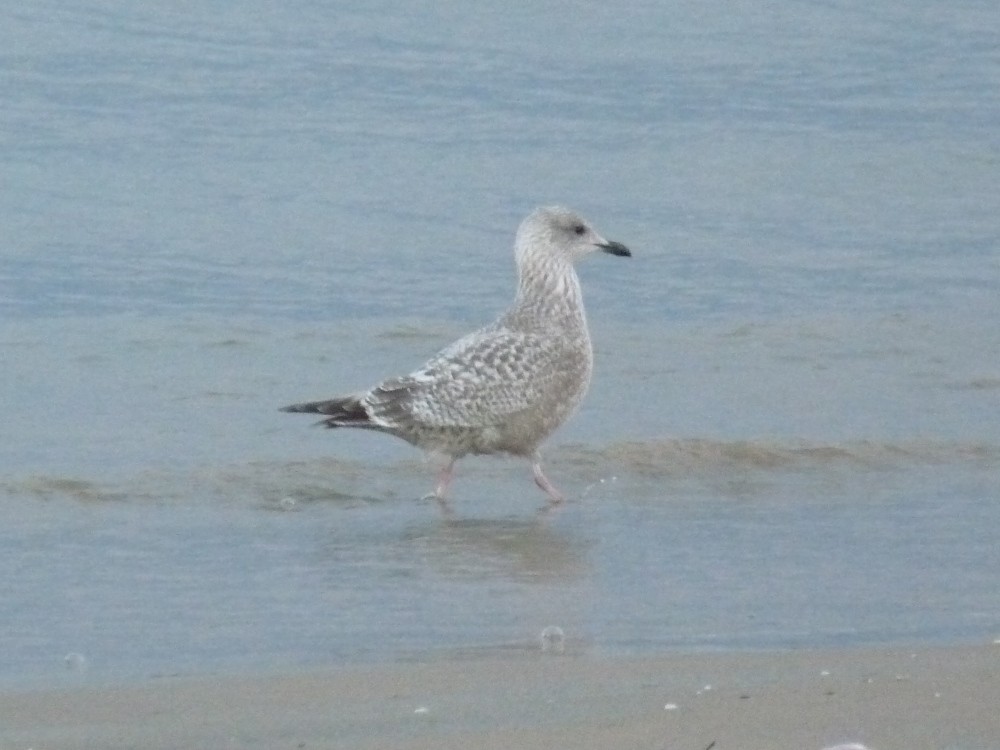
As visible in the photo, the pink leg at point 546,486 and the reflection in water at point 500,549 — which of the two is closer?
the reflection in water at point 500,549

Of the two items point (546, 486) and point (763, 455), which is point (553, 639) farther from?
point (763, 455)

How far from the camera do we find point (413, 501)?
8.53 meters

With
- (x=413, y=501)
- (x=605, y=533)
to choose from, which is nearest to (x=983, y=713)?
(x=605, y=533)

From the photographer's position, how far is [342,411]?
27.9 feet

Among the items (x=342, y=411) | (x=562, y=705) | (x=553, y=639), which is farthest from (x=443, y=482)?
(x=562, y=705)

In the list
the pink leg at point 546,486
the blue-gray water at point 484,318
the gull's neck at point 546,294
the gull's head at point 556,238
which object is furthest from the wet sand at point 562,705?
the gull's head at point 556,238

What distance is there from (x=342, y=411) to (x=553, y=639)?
103 inches

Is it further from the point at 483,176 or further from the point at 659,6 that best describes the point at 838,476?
the point at 659,6

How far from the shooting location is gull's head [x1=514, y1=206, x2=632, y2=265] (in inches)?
359

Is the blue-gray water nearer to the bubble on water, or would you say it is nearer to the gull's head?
the bubble on water

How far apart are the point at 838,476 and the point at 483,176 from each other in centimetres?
828

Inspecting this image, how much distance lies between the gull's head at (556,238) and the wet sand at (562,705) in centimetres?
349

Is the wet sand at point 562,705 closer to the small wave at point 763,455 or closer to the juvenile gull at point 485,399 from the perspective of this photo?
the juvenile gull at point 485,399

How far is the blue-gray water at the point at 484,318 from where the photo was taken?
22.1 ft
